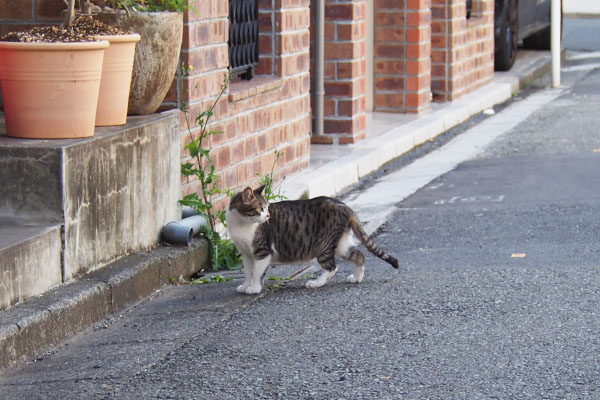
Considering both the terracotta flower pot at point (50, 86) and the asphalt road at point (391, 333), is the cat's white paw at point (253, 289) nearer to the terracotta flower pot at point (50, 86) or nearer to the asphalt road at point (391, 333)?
the asphalt road at point (391, 333)

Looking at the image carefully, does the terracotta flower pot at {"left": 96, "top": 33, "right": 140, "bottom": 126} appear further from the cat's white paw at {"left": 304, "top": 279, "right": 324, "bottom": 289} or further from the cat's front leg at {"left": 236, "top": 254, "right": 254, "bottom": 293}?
the cat's white paw at {"left": 304, "top": 279, "right": 324, "bottom": 289}

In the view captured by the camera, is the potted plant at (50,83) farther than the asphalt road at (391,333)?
Yes

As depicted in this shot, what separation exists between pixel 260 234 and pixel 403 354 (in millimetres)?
1512

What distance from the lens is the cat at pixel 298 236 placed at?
6.02 m

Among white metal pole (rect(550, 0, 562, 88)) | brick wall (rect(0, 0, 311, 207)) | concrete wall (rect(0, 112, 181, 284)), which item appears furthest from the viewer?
white metal pole (rect(550, 0, 562, 88))

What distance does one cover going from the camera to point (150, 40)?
6316mm

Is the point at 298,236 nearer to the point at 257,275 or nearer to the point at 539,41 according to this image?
the point at 257,275

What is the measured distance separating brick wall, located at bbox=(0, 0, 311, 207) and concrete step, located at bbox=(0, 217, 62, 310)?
5.59 ft

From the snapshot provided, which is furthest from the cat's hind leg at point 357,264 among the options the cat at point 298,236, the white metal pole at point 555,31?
the white metal pole at point 555,31

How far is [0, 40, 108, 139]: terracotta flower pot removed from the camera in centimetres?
555

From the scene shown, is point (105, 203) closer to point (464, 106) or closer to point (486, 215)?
point (486, 215)

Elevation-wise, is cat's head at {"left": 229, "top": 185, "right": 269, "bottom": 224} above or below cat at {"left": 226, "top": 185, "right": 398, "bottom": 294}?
above

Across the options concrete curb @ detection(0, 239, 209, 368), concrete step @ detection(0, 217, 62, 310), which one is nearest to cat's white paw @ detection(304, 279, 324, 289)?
concrete curb @ detection(0, 239, 209, 368)

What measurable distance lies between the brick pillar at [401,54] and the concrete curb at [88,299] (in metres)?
6.50
